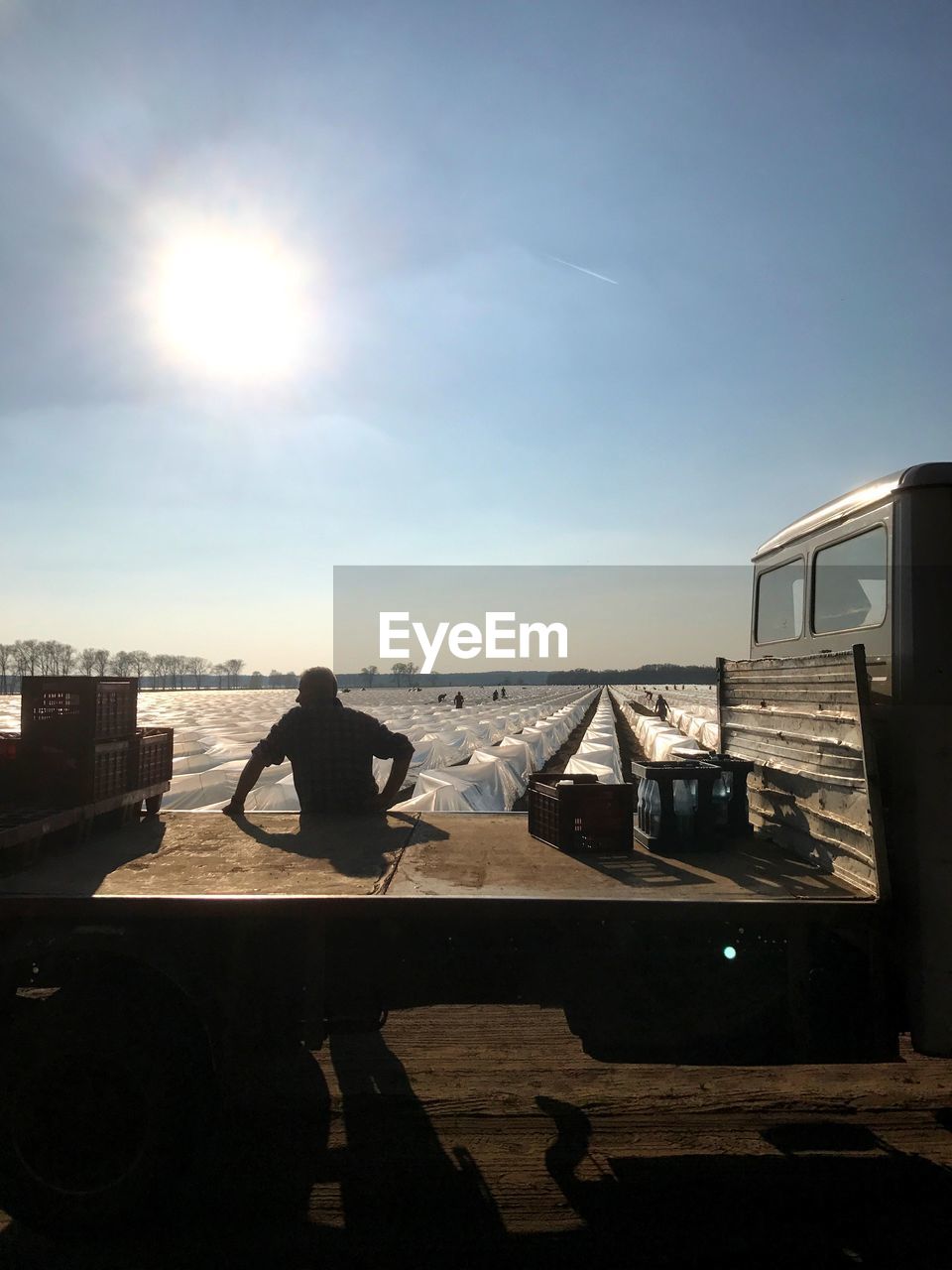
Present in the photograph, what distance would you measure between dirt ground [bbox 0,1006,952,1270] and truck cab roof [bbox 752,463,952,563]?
3.57 meters

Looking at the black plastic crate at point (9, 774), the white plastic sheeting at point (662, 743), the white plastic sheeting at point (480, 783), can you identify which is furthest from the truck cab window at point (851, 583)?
the white plastic sheeting at point (662, 743)

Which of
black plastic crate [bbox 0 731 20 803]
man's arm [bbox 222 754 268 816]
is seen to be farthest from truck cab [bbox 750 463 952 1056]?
black plastic crate [bbox 0 731 20 803]

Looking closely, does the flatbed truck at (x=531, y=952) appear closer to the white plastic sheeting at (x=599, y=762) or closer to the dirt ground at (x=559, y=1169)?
the dirt ground at (x=559, y=1169)

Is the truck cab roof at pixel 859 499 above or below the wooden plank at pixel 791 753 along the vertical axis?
above

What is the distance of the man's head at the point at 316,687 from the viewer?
234 inches

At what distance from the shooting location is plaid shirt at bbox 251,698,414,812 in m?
5.86

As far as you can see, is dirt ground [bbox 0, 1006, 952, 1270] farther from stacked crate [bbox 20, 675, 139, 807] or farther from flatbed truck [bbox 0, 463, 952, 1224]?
stacked crate [bbox 20, 675, 139, 807]

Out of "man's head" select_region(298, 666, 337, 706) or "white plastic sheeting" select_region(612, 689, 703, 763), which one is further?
"white plastic sheeting" select_region(612, 689, 703, 763)

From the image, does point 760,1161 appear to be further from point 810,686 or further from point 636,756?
→ point 636,756

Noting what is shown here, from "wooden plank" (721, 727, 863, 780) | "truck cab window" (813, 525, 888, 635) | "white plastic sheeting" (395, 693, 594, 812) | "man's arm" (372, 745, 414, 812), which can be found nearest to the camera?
"wooden plank" (721, 727, 863, 780)

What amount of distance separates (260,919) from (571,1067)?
2.68 meters

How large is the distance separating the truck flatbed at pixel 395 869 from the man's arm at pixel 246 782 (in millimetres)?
336

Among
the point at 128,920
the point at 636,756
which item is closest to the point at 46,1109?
the point at 128,920

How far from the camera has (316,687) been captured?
234 inches
